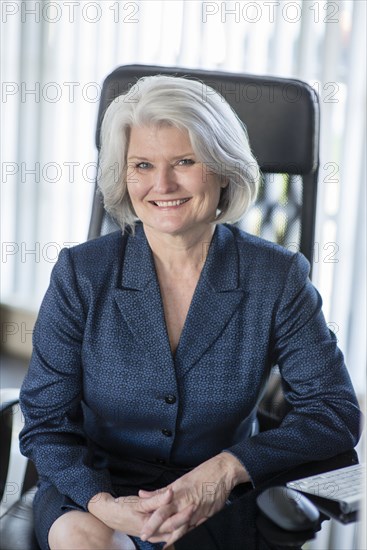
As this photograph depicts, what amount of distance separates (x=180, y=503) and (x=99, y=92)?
2036mm

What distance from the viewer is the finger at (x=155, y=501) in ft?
4.74

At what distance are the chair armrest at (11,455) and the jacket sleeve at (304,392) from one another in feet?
1.44

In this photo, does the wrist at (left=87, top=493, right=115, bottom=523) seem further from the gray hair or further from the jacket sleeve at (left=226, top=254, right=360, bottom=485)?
the gray hair

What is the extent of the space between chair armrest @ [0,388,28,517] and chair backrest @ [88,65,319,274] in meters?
0.45

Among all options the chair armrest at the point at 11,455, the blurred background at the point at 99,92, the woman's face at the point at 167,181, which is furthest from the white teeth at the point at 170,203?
the blurred background at the point at 99,92

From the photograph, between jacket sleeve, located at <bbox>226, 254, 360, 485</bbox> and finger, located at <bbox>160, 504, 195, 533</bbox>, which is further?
jacket sleeve, located at <bbox>226, 254, 360, 485</bbox>

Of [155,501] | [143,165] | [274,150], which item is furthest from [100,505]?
[274,150]

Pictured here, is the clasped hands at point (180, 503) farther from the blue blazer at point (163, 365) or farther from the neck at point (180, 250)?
the neck at point (180, 250)

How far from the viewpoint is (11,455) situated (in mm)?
1689

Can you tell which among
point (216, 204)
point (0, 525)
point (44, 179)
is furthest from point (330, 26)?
point (0, 525)

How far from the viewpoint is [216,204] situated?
5.82 ft

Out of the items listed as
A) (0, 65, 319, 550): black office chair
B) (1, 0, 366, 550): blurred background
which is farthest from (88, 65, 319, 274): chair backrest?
(1, 0, 366, 550): blurred background

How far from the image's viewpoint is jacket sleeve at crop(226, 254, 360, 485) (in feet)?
5.11

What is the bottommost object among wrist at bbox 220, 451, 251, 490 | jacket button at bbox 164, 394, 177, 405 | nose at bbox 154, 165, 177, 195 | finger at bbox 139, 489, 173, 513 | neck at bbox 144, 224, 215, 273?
finger at bbox 139, 489, 173, 513
